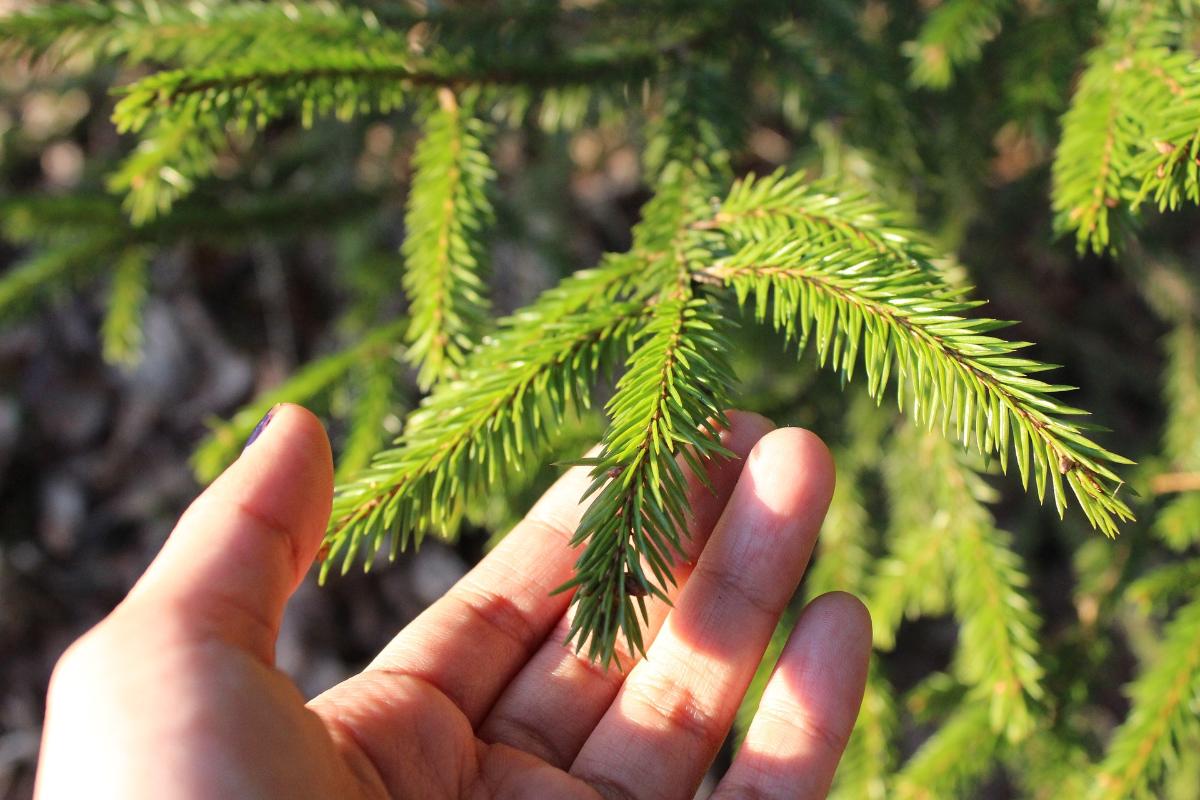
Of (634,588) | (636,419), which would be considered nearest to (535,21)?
(636,419)

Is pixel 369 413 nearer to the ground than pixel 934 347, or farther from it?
nearer to the ground

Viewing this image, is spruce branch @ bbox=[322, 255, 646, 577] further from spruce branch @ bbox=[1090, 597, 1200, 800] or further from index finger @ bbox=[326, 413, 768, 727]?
spruce branch @ bbox=[1090, 597, 1200, 800]

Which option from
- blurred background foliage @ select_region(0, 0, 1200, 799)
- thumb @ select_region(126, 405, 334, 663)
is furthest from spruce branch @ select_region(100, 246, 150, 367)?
thumb @ select_region(126, 405, 334, 663)

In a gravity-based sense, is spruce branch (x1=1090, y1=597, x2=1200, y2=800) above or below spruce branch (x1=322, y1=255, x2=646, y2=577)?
below

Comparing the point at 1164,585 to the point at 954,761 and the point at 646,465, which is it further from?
the point at 646,465

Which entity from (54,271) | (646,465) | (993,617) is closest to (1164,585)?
(993,617)

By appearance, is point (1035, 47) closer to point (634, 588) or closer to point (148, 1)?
point (634, 588)

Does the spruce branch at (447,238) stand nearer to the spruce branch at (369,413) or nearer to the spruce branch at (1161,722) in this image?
the spruce branch at (369,413)
